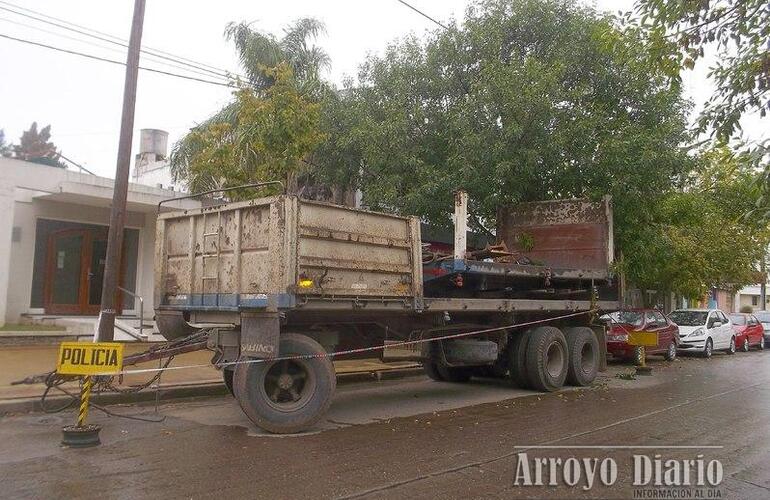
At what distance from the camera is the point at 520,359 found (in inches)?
445

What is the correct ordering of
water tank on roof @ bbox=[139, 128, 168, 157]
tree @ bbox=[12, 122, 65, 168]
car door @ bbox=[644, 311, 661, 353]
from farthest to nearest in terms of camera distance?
tree @ bbox=[12, 122, 65, 168]
water tank on roof @ bbox=[139, 128, 168, 157]
car door @ bbox=[644, 311, 661, 353]

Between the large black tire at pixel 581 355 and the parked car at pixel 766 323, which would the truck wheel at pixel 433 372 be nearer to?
the large black tire at pixel 581 355

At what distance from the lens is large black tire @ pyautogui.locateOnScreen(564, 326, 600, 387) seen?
11992 millimetres

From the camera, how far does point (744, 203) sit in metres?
21.7

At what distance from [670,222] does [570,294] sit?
25.7ft

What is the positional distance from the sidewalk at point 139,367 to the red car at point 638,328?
594 centimetres

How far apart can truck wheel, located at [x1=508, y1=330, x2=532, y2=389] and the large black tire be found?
108 cm

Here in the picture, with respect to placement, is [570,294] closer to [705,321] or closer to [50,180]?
[705,321]

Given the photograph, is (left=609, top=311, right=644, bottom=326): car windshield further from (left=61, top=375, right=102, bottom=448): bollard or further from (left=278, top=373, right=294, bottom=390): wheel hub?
(left=61, top=375, right=102, bottom=448): bollard

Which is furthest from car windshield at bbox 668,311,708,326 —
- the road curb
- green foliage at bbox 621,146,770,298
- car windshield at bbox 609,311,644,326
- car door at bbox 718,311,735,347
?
the road curb

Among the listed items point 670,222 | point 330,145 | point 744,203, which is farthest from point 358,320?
point 744,203

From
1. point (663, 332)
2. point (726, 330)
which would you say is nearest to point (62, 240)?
point (663, 332)

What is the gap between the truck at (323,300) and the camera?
7324 mm

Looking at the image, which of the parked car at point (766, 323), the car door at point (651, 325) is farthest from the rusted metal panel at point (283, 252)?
the parked car at point (766, 323)
